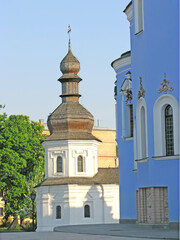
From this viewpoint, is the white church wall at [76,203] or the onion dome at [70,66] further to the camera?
the onion dome at [70,66]

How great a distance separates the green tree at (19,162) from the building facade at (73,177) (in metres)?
6.93

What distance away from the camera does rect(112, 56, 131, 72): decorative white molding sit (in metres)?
28.5

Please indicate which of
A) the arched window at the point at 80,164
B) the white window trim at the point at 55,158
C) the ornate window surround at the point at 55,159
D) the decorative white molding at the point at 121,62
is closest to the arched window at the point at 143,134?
the decorative white molding at the point at 121,62

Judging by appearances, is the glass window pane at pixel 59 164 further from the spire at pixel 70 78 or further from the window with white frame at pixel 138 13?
the window with white frame at pixel 138 13

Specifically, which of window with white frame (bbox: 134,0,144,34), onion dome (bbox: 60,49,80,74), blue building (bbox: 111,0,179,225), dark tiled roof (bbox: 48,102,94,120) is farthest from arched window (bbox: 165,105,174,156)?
onion dome (bbox: 60,49,80,74)

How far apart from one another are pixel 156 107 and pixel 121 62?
25.7 feet

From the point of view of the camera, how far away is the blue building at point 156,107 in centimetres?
2081

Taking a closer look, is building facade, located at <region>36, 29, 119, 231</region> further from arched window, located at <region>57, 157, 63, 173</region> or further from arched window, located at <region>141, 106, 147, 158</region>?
arched window, located at <region>141, 106, 147, 158</region>

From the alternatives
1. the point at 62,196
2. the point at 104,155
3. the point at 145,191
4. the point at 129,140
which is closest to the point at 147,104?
the point at 145,191

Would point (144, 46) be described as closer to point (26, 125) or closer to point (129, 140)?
point (129, 140)

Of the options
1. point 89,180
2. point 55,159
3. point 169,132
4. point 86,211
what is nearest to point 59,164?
point 55,159

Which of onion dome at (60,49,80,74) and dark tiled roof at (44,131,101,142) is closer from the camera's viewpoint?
dark tiled roof at (44,131,101,142)

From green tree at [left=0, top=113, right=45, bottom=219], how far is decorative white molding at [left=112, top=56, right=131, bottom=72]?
30.6 metres

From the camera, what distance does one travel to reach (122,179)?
1152 inches
